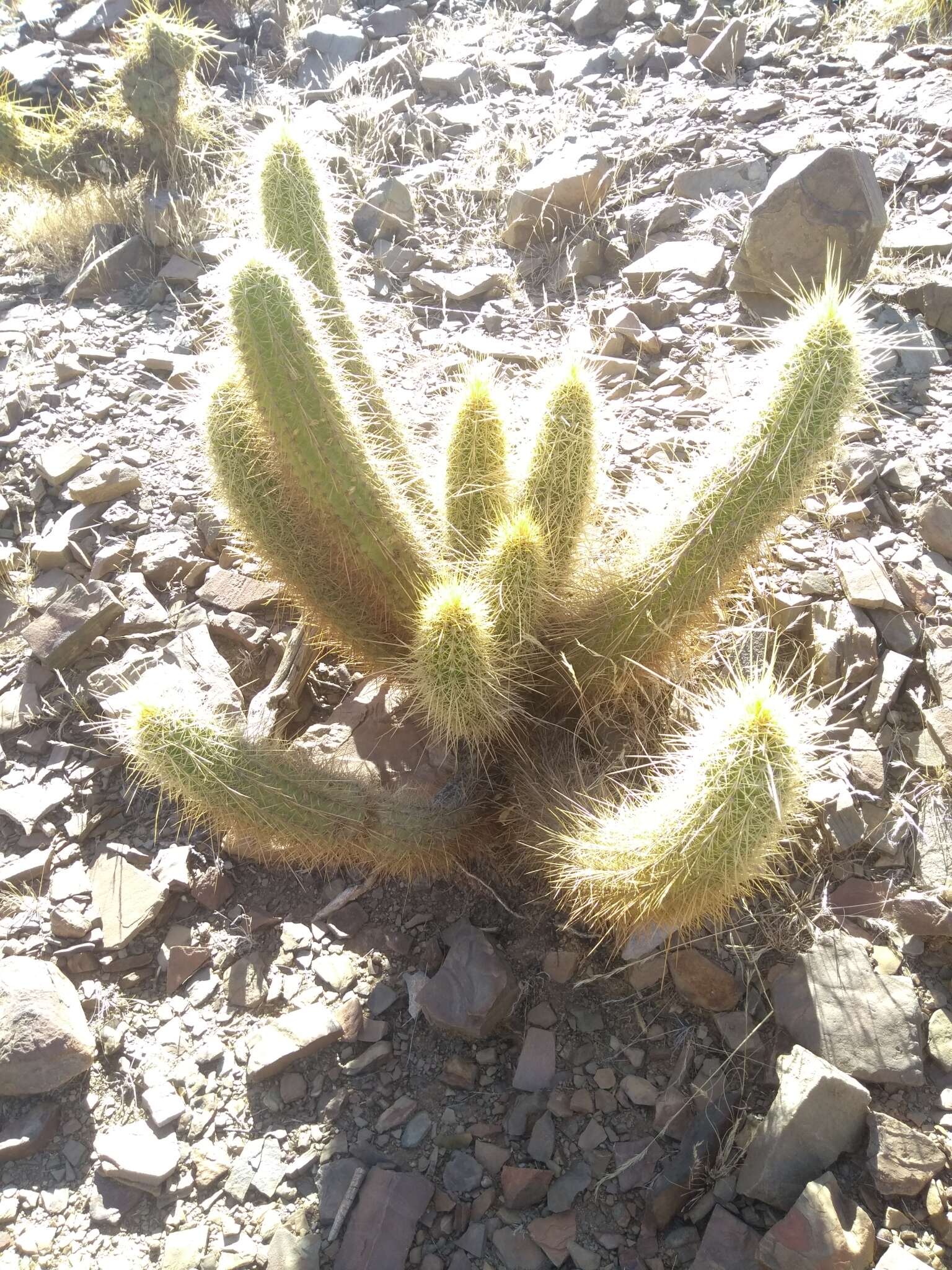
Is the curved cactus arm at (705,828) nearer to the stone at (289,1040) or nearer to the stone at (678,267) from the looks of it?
the stone at (289,1040)

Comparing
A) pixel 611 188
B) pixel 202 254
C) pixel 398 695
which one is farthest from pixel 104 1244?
pixel 611 188

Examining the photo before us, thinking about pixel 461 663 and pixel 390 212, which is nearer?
pixel 461 663

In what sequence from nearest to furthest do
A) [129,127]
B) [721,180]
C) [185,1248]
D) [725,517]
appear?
[185,1248] → [725,517] → [721,180] → [129,127]

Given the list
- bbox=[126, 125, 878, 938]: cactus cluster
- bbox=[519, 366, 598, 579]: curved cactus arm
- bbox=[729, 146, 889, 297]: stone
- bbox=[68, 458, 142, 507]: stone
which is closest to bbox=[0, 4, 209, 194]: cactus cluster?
bbox=[68, 458, 142, 507]: stone

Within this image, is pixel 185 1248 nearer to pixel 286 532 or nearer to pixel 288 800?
pixel 288 800

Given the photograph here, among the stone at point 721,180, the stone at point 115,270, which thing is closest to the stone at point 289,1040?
the stone at point 115,270

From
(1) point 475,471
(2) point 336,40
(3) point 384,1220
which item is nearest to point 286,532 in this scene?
(1) point 475,471

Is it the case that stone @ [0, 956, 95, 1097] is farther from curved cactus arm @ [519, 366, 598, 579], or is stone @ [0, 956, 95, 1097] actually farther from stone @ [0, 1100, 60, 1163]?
curved cactus arm @ [519, 366, 598, 579]
